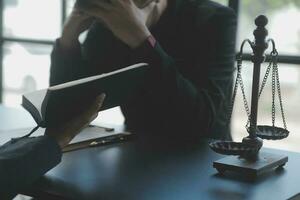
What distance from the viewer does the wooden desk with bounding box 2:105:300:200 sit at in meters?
1.08

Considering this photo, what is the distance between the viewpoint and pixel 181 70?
73.9 inches

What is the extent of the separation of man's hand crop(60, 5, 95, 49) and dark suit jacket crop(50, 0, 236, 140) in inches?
1.4

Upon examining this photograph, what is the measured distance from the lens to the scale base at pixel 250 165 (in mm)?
1185

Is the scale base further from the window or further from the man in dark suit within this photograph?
the window

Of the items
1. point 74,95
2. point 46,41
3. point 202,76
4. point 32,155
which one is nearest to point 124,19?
point 202,76

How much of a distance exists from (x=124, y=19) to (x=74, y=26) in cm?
27

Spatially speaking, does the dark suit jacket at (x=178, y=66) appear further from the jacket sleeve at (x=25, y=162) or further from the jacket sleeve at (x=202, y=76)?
the jacket sleeve at (x=25, y=162)

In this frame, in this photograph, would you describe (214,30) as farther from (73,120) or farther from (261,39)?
(73,120)

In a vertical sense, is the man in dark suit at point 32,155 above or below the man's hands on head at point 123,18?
below

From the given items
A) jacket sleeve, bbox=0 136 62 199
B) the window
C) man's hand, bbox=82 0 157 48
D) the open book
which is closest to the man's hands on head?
man's hand, bbox=82 0 157 48

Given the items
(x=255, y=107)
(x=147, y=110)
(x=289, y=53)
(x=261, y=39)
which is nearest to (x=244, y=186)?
(x=255, y=107)

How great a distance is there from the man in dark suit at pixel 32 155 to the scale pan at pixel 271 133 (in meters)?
0.38

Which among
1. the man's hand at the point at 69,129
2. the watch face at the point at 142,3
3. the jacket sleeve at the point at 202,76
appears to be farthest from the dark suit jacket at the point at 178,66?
the man's hand at the point at 69,129

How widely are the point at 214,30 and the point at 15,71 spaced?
2.43m
